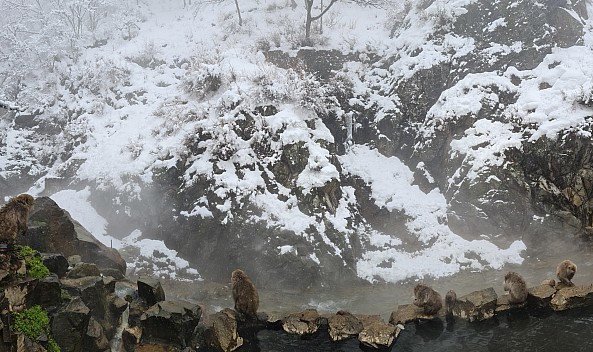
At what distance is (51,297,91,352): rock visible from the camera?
689cm

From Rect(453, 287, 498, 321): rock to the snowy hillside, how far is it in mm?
4271

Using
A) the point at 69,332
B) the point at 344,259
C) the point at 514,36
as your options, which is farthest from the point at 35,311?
the point at 514,36

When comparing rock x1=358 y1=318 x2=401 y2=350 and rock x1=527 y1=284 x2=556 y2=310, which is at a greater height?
rock x1=527 y1=284 x2=556 y2=310

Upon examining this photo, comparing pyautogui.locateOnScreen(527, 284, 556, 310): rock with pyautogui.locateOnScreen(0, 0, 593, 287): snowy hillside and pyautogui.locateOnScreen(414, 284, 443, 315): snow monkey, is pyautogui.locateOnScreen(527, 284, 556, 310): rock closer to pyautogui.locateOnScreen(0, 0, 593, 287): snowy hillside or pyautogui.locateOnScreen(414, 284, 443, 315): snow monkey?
pyautogui.locateOnScreen(414, 284, 443, 315): snow monkey

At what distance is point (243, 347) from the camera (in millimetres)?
8500

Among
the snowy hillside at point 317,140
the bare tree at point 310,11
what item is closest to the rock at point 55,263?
the snowy hillside at point 317,140

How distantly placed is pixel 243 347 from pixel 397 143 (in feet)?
42.5

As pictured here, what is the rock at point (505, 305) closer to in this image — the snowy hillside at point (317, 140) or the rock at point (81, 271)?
the snowy hillside at point (317, 140)

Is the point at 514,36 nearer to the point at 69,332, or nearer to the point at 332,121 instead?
the point at 332,121

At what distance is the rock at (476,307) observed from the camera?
915cm

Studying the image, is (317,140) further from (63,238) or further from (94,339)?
(94,339)

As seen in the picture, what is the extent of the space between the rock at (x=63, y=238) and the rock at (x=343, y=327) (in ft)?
20.6

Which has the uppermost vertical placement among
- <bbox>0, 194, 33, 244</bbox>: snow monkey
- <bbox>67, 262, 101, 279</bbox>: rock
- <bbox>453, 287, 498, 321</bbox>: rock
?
<bbox>453, 287, 498, 321</bbox>: rock

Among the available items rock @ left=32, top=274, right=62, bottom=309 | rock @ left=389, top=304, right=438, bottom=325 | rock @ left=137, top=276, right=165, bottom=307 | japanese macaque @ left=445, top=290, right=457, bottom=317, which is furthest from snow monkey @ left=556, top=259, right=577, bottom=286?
rock @ left=32, top=274, right=62, bottom=309
